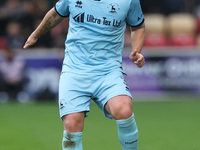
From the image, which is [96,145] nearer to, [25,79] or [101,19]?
[101,19]

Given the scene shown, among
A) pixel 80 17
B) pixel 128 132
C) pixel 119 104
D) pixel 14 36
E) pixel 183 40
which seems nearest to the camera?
pixel 119 104

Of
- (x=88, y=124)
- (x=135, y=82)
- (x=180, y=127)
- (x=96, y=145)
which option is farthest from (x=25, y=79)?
(x=96, y=145)

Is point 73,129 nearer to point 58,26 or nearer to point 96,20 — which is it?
point 96,20

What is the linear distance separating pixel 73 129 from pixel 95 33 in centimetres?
100

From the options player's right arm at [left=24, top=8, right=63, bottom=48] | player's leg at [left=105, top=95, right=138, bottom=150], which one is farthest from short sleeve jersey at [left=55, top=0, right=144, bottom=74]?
player's leg at [left=105, top=95, right=138, bottom=150]

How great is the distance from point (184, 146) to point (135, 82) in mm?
6415

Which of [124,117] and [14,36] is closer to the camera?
[124,117]

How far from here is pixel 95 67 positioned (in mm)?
5273

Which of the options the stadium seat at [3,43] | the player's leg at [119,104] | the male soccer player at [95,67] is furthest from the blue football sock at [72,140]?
the stadium seat at [3,43]

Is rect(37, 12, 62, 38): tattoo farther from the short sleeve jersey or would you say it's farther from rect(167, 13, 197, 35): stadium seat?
rect(167, 13, 197, 35): stadium seat

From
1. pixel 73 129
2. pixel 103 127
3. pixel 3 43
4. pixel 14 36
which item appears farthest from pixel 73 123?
pixel 3 43

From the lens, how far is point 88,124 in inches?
383

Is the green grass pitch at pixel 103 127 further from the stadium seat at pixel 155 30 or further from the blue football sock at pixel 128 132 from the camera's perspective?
the stadium seat at pixel 155 30

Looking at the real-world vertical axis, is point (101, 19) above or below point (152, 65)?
above
